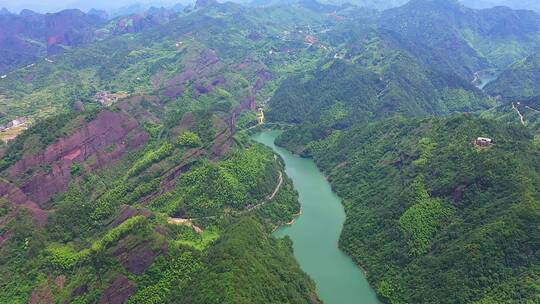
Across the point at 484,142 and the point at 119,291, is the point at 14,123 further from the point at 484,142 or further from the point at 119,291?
→ the point at 484,142

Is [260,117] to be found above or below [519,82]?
below

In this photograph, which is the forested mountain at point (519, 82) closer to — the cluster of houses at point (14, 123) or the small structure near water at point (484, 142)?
the small structure near water at point (484, 142)

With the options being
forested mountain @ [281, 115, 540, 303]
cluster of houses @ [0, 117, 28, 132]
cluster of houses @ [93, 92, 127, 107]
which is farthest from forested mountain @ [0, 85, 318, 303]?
cluster of houses @ [93, 92, 127, 107]

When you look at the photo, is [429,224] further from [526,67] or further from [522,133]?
[526,67]

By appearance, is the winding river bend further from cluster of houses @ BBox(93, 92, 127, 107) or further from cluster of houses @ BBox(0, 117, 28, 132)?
cluster of houses @ BBox(0, 117, 28, 132)

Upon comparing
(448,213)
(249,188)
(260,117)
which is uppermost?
(448,213)

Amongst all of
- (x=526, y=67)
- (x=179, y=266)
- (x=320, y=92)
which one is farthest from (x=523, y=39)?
(x=179, y=266)

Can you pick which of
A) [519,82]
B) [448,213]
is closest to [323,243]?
[448,213]
